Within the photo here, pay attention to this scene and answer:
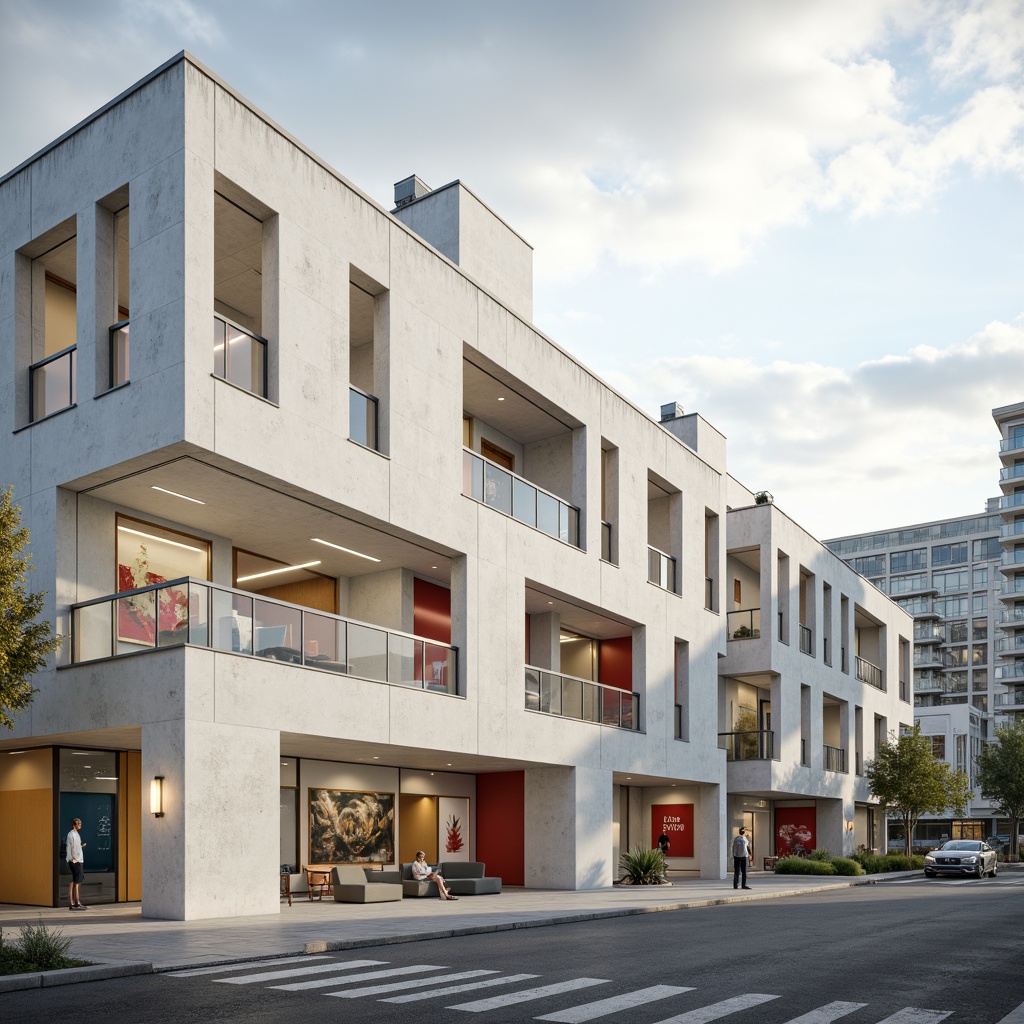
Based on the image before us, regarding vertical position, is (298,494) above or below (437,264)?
below

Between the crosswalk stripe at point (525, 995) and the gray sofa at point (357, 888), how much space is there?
11418mm

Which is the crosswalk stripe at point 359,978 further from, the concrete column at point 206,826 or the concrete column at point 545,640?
the concrete column at point 545,640

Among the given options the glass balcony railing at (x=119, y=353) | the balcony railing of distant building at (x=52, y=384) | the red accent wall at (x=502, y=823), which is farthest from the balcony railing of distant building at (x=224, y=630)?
the red accent wall at (x=502, y=823)

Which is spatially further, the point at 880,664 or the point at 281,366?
the point at 880,664

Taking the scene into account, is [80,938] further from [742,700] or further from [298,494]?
[742,700]

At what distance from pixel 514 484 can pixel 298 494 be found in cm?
753

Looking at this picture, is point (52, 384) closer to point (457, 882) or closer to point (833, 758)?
point (457, 882)

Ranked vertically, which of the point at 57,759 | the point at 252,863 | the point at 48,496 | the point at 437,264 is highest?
the point at 437,264

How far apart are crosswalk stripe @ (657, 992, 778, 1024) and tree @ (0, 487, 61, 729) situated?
11452 mm

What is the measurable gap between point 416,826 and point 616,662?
8.47 m

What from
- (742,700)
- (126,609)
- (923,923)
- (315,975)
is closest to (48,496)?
(126,609)

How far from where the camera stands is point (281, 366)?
20391 millimetres

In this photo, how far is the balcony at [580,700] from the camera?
27656 mm

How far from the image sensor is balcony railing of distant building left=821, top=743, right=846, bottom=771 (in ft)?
157
